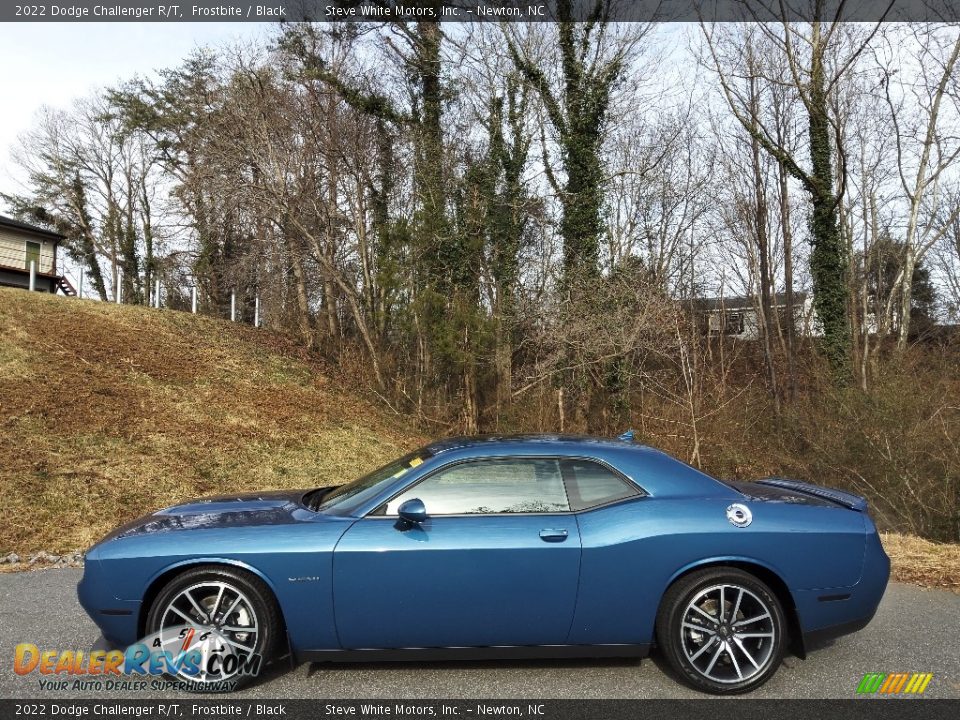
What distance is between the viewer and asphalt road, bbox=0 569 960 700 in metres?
3.67

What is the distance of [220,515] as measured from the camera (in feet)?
13.8

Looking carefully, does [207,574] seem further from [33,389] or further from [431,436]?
[431,436]

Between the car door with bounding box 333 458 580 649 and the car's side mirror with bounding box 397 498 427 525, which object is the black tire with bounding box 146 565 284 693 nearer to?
the car door with bounding box 333 458 580 649

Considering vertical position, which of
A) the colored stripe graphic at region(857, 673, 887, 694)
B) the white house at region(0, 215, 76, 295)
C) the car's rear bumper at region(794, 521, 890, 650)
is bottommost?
the colored stripe graphic at region(857, 673, 887, 694)

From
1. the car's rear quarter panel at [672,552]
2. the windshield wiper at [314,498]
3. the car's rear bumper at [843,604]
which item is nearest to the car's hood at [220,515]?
the windshield wiper at [314,498]

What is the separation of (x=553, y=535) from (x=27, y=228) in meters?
35.2

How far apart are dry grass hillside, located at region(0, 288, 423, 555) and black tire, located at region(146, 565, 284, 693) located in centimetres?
456

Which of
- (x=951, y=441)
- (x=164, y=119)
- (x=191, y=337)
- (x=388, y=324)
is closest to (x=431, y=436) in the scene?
(x=388, y=324)

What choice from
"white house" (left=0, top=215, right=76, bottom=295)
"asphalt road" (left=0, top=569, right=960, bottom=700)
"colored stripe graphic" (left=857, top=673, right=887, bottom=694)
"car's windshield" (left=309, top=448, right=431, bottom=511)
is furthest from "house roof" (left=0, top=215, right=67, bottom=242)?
"colored stripe graphic" (left=857, top=673, right=887, bottom=694)

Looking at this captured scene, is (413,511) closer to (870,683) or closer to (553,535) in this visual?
(553,535)

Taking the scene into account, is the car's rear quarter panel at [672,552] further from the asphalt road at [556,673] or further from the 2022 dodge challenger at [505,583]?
the asphalt road at [556,673]

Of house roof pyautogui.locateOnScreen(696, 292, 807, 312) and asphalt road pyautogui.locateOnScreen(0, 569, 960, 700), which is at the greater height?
house roof pyautogui.locateOnScreen(696, 292, 807, 312)

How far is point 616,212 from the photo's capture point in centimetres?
2192

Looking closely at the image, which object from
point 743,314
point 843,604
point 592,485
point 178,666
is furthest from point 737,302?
point 178,666
